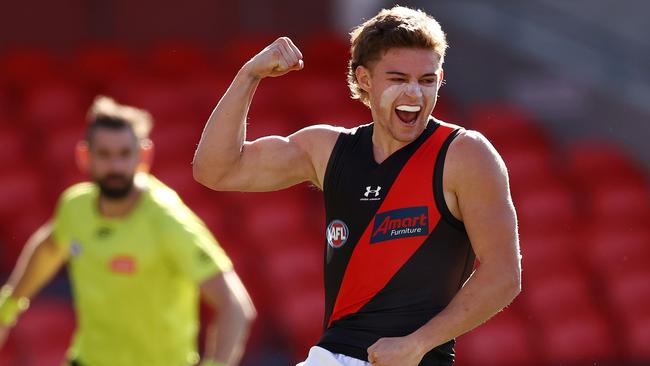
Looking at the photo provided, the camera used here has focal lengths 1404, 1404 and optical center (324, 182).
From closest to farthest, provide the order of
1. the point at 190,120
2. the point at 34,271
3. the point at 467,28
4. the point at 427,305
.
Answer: the point at 427,305 < the point at 34,271 < the point at 190,120 < the point at 467,28

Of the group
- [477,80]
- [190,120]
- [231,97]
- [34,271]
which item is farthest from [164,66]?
[231,97]

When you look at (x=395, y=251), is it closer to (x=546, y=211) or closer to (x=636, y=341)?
(x=636, y=341)

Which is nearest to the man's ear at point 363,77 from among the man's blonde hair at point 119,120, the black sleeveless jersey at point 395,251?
the black sleeveless jersey at point 395,251

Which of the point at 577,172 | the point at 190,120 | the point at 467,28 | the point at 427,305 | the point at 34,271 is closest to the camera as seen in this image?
the point at 427,305

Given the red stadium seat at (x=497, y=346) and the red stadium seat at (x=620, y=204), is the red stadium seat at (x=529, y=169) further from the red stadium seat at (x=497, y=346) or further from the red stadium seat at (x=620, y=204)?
the red stadium seat at (x=497, y=346)

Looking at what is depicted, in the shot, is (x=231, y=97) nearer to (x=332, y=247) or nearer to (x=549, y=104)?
(x=332, y=247)

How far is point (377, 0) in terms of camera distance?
14.0m

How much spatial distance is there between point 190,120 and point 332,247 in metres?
7.49

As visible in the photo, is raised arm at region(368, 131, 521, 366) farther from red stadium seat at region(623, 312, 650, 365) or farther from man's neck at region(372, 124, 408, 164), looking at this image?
red stadium seat at region(623, 312, 650, 365)

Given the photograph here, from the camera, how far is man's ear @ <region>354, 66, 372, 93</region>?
15.8 feet

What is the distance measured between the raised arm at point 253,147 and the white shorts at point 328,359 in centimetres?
65

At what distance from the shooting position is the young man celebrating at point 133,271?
6746 millimetres

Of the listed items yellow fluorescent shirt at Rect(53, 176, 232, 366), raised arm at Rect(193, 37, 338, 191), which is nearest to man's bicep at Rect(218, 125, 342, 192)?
raised arm at Rect(193, 37, 338, 191)

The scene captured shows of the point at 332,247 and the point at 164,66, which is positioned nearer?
the point at 332,247
